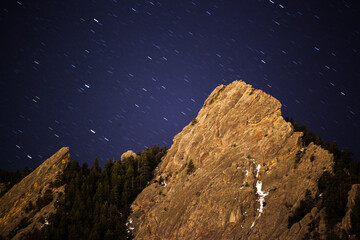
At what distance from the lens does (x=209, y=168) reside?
83438 mm

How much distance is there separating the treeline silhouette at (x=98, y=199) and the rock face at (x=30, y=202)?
2.99m

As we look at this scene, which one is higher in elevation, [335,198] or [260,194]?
[335,198]

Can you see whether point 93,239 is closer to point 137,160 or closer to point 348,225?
point 137,160

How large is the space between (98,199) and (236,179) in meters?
46.5

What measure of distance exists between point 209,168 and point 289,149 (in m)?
22.8

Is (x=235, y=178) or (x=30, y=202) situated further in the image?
(x=30, y=202)

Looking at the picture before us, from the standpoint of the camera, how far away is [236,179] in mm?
74500

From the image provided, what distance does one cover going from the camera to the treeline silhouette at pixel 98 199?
268ft

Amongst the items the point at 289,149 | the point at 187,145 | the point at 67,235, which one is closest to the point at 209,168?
the point at 187,145

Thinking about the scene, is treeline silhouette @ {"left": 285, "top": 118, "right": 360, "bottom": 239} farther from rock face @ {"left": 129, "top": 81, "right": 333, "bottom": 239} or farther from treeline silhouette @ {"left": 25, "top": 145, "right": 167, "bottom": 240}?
treeline silhouette @ {"left": 25, "top": 145, "right": 167, "bottom": 240}

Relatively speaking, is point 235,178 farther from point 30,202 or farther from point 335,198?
point 30,202

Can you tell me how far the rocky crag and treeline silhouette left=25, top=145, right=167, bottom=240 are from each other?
510cm

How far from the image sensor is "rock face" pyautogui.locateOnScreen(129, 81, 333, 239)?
214 feet

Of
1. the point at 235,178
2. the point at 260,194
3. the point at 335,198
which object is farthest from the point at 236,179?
the point at 335,198
